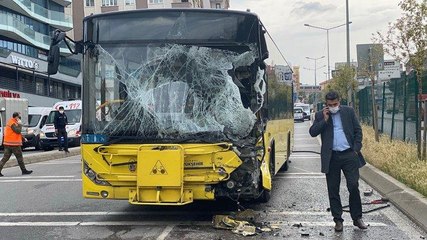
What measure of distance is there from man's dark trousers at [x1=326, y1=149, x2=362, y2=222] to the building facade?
3912 centimetres

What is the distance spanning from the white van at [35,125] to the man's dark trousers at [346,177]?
21885 mm

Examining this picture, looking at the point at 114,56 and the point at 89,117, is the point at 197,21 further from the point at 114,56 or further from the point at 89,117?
the point at 89,117

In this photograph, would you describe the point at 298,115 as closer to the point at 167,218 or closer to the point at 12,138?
the point at 12,138

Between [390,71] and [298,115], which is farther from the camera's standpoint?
[298,115]

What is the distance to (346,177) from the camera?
7109 millimetres

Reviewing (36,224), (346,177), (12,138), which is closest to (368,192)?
(346,177)

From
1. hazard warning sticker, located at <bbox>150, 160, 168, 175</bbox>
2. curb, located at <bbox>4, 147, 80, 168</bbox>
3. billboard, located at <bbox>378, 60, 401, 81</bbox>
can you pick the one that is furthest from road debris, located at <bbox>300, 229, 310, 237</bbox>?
curb, located at <bbox>4, 147, 80, 168</bbox>

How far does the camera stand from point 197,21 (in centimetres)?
742

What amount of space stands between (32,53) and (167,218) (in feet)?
172

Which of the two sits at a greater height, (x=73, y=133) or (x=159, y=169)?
(x=159, y=169)

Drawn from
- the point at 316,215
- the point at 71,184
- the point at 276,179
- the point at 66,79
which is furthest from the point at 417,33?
the point at 66,79

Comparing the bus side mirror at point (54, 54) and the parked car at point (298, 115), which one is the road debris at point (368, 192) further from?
the parked car at point (298, 115)

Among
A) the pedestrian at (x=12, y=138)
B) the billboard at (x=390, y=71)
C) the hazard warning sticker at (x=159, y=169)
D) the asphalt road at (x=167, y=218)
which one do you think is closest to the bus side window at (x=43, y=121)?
the pedestrian at (x=12, y=138)

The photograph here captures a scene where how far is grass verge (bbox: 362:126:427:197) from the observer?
9.32 meters
